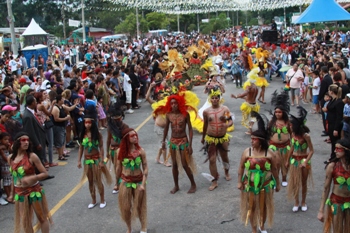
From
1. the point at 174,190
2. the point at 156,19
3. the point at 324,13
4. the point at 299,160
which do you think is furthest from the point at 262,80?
the point at 156,19

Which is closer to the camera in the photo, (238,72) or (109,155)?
(109,155)

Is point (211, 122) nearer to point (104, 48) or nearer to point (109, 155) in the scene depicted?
point (109, 155)

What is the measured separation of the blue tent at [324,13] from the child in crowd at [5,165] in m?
16.3

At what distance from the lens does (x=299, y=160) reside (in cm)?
671

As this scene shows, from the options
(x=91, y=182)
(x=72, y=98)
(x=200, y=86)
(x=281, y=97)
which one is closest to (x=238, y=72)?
(x=200, y=86)

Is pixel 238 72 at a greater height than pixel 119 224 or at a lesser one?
greater

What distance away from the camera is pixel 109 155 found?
8133 millimetres

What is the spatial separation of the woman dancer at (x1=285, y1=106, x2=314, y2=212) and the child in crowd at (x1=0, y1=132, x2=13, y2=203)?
16.1ft

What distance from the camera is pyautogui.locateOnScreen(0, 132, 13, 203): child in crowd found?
7.50 m

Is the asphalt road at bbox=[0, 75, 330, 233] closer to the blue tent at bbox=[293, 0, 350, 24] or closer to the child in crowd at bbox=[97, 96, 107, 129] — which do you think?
the child in crowd at bbox=[97, 96, 107, 129]

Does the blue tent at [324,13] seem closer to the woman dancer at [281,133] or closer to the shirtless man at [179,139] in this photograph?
the woman dancer at [281,133]

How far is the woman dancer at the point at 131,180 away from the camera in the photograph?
19.7 ft

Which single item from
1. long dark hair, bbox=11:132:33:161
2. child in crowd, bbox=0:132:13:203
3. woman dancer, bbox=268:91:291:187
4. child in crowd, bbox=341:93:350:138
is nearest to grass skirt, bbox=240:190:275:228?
woman dancer, bbox=268:91:291:187

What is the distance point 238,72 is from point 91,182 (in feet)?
45.8
